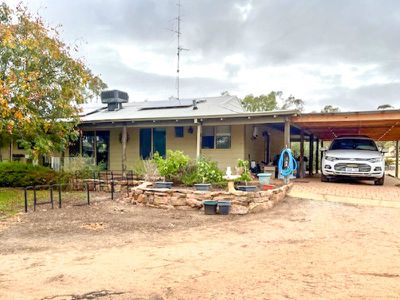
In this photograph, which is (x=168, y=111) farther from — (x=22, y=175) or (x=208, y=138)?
(x=22, y=175)

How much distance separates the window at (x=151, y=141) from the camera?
1627 centimetres

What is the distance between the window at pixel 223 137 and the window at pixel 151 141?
8.34 ft

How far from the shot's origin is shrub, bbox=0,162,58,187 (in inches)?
528

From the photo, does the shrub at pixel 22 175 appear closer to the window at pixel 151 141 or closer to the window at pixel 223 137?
the window at pixel 151 141

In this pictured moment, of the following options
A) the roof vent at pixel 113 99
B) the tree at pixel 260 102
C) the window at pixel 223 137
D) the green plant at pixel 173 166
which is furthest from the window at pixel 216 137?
the tree at pixel 260 102

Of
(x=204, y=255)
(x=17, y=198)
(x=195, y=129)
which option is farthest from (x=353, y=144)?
(x=17, y=198)

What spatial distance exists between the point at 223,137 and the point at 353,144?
4947 mm

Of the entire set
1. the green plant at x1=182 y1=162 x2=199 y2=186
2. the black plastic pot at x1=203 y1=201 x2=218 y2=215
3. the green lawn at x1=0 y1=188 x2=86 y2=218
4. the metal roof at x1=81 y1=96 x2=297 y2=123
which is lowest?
the green lawn at x1=0 y1=188 x2=86 y2=218

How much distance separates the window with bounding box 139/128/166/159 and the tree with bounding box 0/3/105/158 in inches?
138

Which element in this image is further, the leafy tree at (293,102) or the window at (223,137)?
the leafy tree at (293,102)

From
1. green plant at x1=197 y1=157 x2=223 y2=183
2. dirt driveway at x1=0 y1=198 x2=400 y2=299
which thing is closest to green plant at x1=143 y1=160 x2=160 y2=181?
green plant at x1=197 y1=157 x2=223 y2=183

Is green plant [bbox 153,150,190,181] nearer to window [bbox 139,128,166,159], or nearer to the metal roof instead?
the metal roof

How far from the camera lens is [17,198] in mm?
11367

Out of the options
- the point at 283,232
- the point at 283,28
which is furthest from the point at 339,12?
the point at 283,232
